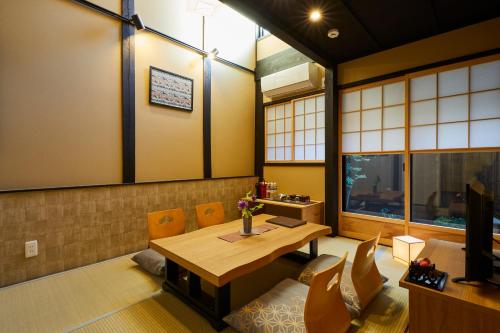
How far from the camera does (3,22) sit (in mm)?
2254

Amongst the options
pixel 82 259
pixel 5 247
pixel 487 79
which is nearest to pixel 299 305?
pixel 82 259

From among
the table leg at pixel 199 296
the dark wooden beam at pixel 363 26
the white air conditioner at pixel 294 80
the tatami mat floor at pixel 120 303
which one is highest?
the dark wooden beam at pixel 363 26

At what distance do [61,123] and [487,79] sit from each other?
4502mm

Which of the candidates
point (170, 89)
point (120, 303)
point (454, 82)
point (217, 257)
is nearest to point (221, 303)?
point (217, 257)

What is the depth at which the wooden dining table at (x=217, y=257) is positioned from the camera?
1.55m

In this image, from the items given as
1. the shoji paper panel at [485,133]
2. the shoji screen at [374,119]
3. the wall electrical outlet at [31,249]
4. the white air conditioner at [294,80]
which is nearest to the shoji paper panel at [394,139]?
the shoji screen at [374,119]

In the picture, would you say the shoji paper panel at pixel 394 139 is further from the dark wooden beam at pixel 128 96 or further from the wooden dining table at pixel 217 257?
the dark wooden beam at pixel 128 96

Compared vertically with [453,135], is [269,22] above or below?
above

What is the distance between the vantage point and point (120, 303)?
6.44ft

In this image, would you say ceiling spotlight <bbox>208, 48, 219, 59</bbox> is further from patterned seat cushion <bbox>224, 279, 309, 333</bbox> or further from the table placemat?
patterned seat cushion <bbox>224, 279, 309, 333</bbox>

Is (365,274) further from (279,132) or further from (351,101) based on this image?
(279,132)

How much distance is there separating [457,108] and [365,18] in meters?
1.49

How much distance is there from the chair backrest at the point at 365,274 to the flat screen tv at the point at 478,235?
554mm

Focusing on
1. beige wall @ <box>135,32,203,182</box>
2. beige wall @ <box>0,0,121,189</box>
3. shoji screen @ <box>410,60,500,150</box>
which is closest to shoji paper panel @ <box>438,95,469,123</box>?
shoji screen @ <box>410,60,500,150</box>
